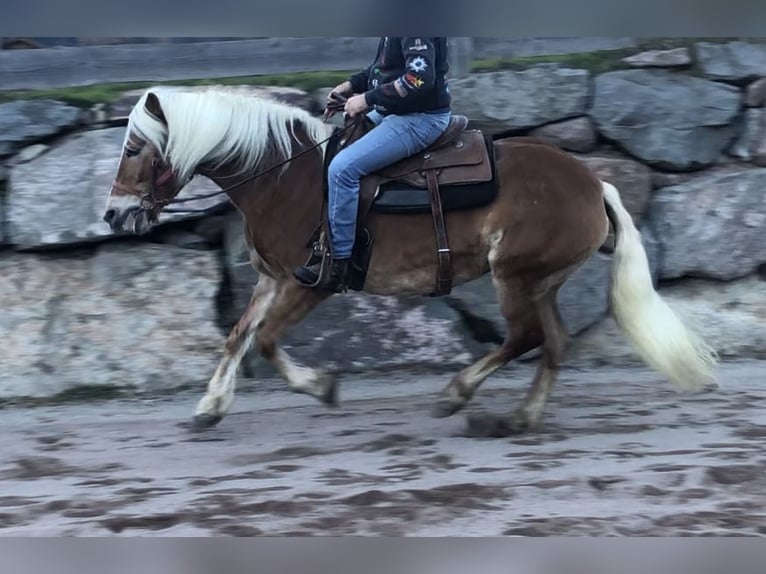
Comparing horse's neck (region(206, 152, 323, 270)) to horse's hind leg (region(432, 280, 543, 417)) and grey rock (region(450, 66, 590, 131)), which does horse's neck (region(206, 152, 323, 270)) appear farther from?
grey rock (region(450, 66, 590, 131))

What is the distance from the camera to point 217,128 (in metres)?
5.61

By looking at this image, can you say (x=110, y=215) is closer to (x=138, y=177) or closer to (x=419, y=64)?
(x=138, y=177)

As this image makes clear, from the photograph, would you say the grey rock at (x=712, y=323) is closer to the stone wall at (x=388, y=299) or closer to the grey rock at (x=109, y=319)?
the stone wall at (x=388, y=299)

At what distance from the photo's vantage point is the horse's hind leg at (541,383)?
221 inches

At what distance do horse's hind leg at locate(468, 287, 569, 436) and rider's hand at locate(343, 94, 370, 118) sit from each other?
1322mm

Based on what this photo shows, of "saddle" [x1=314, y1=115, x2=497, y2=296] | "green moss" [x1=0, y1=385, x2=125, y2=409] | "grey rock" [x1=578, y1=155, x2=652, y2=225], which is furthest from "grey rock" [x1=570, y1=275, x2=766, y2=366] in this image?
"green moss" [x1=0, y1=385, x2=125, y2=409]

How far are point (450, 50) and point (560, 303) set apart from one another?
1817 mm

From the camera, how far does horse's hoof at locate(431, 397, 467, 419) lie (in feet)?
18.7

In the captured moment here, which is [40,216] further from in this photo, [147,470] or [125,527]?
[125,527]

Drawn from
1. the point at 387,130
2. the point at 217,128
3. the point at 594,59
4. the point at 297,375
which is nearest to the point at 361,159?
the point at 387,130

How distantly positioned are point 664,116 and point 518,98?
3.20ft

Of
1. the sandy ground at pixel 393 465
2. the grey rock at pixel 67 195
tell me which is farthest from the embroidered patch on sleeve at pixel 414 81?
the grey rock at pixel 67 195

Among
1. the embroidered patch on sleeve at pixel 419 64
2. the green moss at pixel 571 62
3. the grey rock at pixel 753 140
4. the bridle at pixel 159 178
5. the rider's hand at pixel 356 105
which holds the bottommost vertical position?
the grey rock at pixel 753 140

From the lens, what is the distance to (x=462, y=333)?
6941 millimetres
